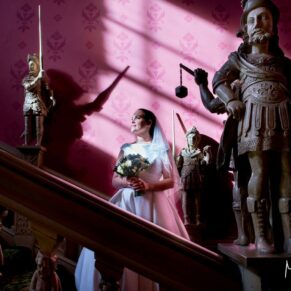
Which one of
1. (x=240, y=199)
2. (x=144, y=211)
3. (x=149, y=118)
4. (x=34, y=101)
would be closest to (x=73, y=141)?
(x=34, y=101)

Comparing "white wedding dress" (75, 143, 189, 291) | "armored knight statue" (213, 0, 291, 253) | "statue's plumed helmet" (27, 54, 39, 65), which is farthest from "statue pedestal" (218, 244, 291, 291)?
"statue's plumed helmet" (27, 54, 39, 65)

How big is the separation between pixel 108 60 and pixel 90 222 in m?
3.31

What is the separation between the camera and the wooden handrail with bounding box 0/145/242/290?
2.97ft

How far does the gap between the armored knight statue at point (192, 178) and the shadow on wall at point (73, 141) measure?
2.81 ft

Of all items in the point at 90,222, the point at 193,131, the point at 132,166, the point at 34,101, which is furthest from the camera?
the point at 34,101

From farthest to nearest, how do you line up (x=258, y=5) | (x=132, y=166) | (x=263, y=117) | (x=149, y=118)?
(x=149, y=118) → (x=132, y=166) → (x=258, y=5) → (x=263, y=117)

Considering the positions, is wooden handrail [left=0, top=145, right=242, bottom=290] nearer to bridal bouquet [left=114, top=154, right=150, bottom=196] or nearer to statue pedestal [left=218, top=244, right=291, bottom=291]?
statue pedestal [left=218, top=244, right=291, bottom=291]

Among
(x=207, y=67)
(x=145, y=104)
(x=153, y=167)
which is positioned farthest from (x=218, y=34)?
(x=153, y=167)

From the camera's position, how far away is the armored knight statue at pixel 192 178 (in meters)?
3.35

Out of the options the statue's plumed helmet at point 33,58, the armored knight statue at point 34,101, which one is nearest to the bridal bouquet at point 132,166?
the armored knight statue at point 34,101

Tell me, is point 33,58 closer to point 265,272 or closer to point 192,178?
point 192,178

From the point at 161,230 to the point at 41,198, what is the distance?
328mm

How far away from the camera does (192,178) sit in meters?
3.34

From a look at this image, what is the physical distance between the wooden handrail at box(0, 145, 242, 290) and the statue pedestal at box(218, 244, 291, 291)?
0.49ft
